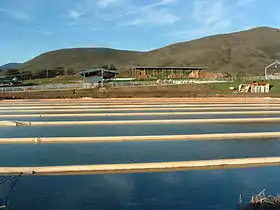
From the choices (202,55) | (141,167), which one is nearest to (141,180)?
(141,167)

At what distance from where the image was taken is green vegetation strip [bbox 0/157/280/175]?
530 cm

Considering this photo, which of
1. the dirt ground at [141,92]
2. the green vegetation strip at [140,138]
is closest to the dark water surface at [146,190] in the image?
the green vegetation strip at [140,138]

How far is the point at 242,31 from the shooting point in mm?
87625

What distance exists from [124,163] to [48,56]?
88.6m

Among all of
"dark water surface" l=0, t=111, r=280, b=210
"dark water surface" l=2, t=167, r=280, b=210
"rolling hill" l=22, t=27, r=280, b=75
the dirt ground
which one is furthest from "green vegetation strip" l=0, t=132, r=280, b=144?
"rolling hill" l=22, t=27, r=280, b=75

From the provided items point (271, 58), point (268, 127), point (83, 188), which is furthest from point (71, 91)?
point (271, 58)

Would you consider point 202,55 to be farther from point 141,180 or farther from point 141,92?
point 141,180

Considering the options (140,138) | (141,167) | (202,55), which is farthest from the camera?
(202,55)

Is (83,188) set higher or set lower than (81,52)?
lower

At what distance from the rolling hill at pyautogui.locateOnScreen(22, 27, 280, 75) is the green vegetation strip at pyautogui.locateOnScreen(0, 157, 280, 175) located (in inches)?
1698

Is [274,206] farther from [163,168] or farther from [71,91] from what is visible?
[71,91]

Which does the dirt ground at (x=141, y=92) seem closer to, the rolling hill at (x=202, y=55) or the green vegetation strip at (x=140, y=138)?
the green vegetation strip at (x=140, y=138)

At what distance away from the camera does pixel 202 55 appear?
204ft

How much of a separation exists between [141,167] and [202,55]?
5809 centimetres
